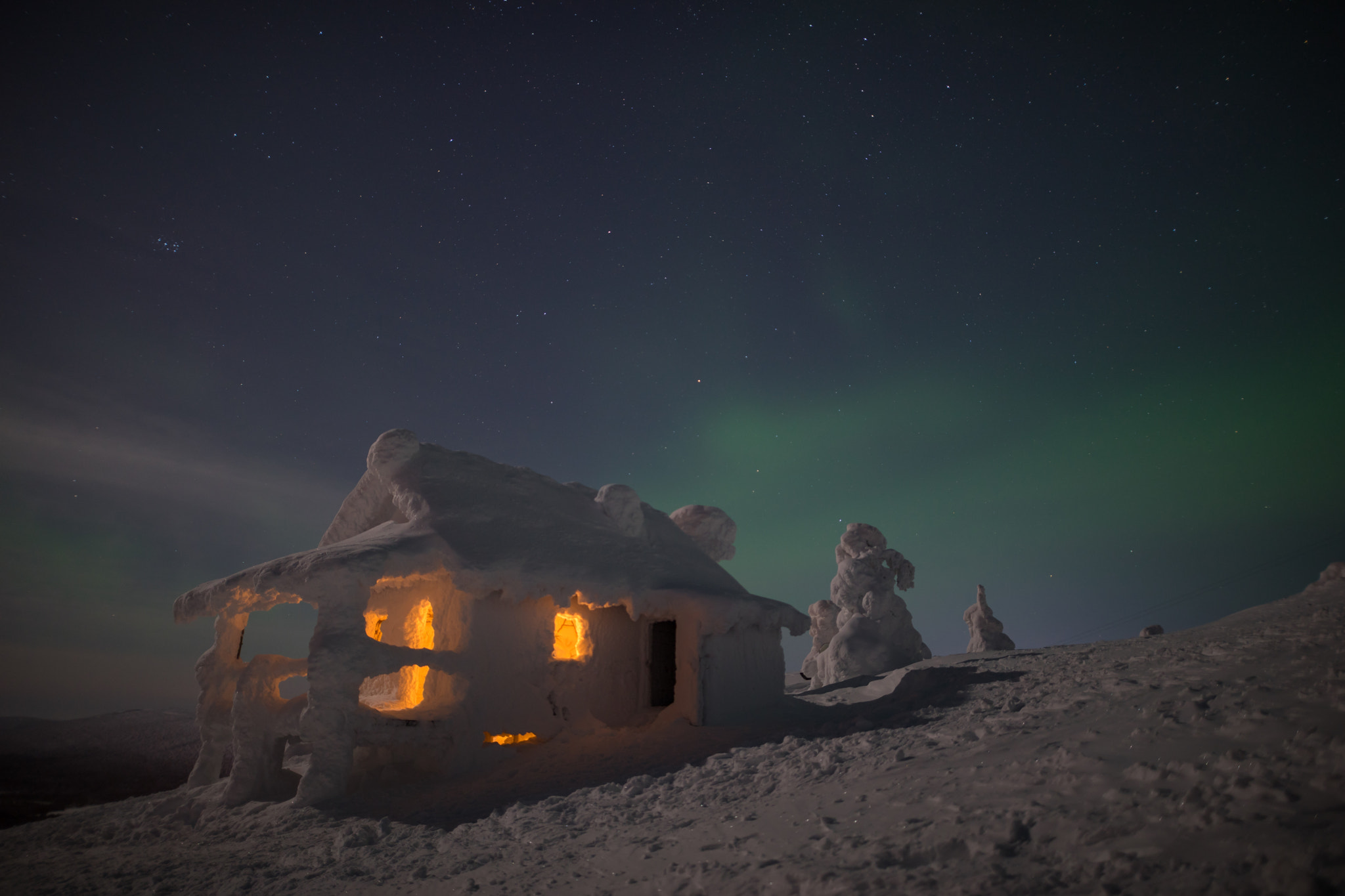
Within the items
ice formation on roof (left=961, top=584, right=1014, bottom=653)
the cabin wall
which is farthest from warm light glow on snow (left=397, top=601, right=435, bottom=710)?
ice formation on roof (left=961, top=584, right=1014, bottom=653)

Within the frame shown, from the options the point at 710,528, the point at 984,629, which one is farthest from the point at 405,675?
the point at 984,629

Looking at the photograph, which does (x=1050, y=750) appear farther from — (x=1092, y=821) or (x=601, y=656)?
(x=601, y=656)

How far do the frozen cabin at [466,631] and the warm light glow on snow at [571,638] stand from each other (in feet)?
0.18

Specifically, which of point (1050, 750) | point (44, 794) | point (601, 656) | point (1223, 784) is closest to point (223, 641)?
point (601, 656)

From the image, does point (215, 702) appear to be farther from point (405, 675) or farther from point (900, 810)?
point (900, 810)

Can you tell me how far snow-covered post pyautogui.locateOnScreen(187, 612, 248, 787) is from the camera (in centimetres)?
1217

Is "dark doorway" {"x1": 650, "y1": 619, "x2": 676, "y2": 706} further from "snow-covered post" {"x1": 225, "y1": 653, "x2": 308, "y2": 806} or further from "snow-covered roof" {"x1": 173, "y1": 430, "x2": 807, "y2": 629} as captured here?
"snow-covered post" {"x1": 225, "y1": 653, "x2": 308, "y2": 806}

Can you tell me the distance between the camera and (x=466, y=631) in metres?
11.5

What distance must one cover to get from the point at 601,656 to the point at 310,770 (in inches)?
235

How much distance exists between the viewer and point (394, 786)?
10.1 m

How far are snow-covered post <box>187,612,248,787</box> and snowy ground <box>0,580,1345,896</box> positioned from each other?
3.59ft

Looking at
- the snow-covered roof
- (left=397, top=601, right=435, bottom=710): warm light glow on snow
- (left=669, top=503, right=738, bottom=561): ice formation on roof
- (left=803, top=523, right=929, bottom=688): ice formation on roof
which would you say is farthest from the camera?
(left=803, top=523, right=929, bottom=688): ice formation on roof

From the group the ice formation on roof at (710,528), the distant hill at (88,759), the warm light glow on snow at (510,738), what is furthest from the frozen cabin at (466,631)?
the distant hill at (88,759)

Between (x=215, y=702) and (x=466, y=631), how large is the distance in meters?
5.56
